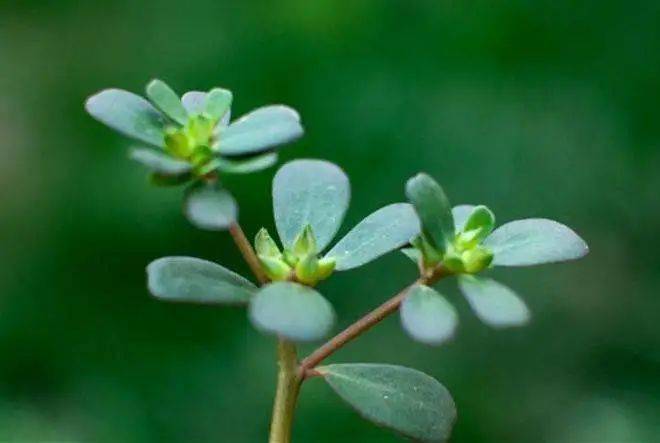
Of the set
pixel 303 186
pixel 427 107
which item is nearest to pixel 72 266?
pixel 427 107

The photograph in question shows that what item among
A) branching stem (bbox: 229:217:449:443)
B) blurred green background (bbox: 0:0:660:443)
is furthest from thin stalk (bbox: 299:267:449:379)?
blurred green background (bbox: 0:0:660:443)

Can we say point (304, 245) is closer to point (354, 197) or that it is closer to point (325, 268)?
point (325, 268)

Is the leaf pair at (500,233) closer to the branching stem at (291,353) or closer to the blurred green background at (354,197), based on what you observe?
the branching stem at (291,353)

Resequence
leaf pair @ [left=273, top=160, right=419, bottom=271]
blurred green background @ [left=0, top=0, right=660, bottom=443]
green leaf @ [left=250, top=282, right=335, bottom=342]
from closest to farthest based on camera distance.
Result: green leaf @ [left=250, top=282, right=335, bottom=342] < leaf pair @ [left=273, top=160, right=419, bottom=271] < blurred green background @ [left=0, top=0, right=660, bottom=443]

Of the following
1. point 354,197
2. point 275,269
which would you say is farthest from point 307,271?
point 354,197

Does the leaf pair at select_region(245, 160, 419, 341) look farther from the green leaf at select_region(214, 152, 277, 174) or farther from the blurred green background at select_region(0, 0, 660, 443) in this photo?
the blurred green background at select_region(0, 0, 660, 443)

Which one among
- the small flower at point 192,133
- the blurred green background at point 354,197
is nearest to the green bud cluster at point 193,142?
the small flower at point 192,133

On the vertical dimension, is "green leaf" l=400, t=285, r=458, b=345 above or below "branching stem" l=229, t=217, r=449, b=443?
above
